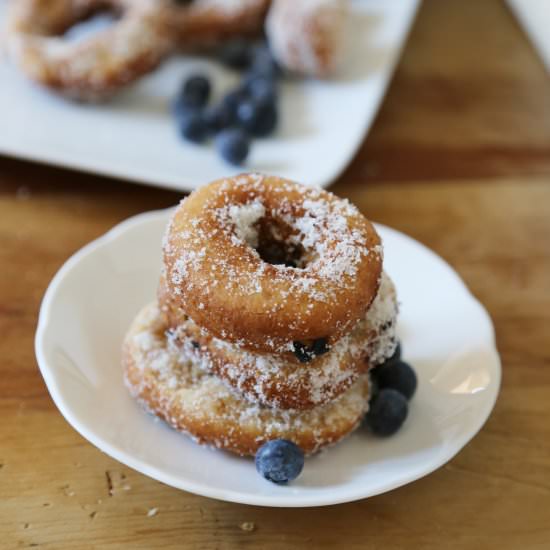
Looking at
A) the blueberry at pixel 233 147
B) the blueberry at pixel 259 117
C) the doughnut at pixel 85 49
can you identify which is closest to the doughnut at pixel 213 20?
the doughnut at pixel 85 49

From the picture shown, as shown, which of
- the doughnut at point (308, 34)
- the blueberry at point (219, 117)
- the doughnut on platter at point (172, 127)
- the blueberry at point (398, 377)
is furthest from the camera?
Result: the doughnut at point (308, 34)

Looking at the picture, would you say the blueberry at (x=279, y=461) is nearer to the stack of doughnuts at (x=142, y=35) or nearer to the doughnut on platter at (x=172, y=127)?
the doughnut on platter at (x=172, y=127)

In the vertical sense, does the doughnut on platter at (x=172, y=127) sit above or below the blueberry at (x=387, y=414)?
below

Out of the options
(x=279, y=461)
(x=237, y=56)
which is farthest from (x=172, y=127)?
(x=279, y=461)

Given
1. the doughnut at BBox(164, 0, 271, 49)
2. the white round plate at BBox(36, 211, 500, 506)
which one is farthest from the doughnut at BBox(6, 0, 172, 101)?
the white round plate at BBox(36, 211, 500, 506)

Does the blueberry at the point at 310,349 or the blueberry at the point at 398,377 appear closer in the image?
the blueberry at the point at 310,349

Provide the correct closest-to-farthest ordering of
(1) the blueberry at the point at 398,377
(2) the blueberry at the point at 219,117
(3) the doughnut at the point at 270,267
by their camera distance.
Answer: (3) the doughnut at the point at 270,267, (1) the blueberry at the point at 398,377, (2) the blueberry at the point at 219,117

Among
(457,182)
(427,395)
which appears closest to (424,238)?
(457,182)

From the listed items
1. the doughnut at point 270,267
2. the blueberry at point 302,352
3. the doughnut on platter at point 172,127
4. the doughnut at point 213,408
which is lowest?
the doughnut on platter at point 172,127
